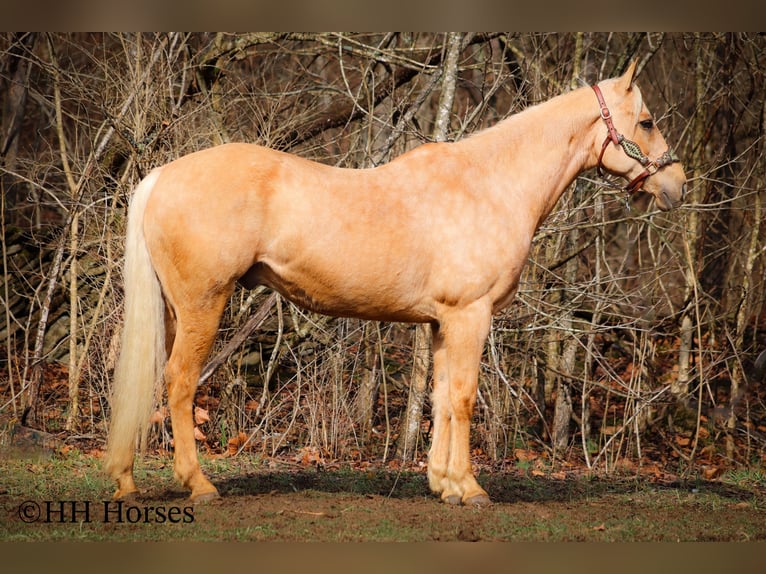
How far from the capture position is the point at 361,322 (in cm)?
812

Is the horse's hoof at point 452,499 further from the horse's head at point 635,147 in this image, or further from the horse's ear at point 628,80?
the horse's ear at point 628,80

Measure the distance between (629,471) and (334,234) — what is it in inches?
166

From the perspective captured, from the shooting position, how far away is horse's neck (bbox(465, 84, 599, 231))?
587 cm

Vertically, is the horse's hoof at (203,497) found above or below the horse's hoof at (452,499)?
above

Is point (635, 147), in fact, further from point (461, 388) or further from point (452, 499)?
point (452, 499)

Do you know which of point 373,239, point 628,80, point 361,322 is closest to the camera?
point 373,239

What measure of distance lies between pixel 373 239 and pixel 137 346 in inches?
63.3

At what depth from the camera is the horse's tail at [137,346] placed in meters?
5.16

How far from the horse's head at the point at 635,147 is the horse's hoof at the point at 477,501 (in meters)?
2.42

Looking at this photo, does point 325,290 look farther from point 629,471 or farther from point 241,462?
point 629,471

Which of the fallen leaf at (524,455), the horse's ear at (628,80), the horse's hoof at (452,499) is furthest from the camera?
the fallen leaf at (524,455)

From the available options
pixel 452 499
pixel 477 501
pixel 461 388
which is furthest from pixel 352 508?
pixel 461 388

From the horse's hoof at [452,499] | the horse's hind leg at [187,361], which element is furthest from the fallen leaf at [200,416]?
the horse's hoof at [452,499]
